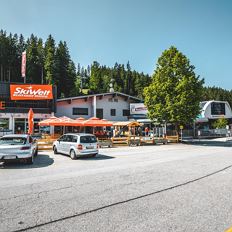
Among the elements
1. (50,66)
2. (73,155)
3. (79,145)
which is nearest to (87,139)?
(79,145)

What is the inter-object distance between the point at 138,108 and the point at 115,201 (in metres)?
36.7

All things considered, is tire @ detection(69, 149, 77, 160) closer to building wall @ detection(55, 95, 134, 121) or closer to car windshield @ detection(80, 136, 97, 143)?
car windshield @ detection(80, 136, 97, 143)

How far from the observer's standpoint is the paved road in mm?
4453

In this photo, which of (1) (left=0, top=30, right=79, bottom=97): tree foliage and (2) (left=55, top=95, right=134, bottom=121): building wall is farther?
(1) (left=0, top=30, right=79, bottom=97): tree foliage

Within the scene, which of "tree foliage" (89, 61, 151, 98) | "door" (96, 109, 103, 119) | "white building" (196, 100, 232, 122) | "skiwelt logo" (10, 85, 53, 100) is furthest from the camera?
"tree foliage" (89, 61, 151, 98)

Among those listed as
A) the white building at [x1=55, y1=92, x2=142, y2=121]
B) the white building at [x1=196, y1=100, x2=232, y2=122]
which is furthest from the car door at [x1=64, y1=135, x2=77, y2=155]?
the white building at [x1=196, y1=100, x2=232, y2=122]

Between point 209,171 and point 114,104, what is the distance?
107 ft

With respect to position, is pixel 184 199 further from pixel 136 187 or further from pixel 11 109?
pixel 11 109

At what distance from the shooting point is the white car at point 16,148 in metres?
11.1

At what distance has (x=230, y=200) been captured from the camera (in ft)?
19.6

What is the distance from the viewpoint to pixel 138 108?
42.2 metres

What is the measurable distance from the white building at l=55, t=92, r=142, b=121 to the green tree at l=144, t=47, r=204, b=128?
12010mm

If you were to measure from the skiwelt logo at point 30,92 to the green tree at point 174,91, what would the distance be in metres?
16.0

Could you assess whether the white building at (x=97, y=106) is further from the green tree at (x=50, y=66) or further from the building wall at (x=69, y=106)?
the green tree at (x=50, y=66)
